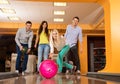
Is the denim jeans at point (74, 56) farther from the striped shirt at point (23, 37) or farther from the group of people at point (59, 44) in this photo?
the striped shirt at point (23, 37)

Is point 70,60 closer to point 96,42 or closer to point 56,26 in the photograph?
point 56,26

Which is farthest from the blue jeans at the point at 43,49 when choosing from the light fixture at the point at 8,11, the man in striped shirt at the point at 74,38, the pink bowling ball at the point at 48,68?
the light fixture at the point at 8,11

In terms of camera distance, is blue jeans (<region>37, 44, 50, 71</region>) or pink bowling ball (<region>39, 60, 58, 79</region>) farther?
blue jeans (<region>37, 44, 50, 71</region>)

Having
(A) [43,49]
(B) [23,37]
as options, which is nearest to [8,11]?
(B) [23,37]

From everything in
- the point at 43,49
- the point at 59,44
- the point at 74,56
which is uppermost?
the point at 59,44

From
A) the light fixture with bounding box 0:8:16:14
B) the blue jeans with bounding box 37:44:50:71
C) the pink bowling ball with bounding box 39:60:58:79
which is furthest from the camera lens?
the light fixture with bounding box 0:8:16:14

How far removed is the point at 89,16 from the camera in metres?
13.5

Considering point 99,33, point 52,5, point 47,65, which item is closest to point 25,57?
point 47,65

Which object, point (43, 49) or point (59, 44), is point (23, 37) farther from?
point (59, 44)

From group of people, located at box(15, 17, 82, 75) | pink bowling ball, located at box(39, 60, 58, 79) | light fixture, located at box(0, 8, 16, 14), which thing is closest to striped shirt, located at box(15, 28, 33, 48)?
group of people, located at box(15, 17, 82, 75)

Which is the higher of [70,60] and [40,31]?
[40,31]

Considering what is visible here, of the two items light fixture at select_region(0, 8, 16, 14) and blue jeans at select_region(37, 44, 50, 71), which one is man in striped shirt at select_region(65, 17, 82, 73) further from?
light fixture at select_region(0, 8, 16, 14)

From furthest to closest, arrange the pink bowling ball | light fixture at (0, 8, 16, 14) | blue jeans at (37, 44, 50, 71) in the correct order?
light fixture at (0, 8, 16, 14) → blue jeans at (37, 44, 50, 71) → the pink bowling ball

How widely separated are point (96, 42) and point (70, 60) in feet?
34.1
